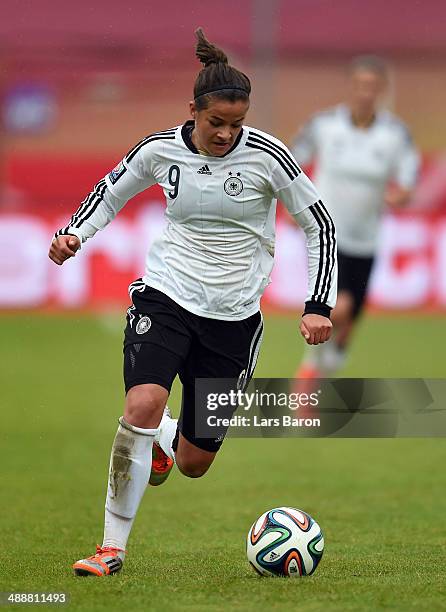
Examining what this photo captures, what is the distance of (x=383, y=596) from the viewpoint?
495cm

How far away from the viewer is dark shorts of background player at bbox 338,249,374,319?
1036 cm

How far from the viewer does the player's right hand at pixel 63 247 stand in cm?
558

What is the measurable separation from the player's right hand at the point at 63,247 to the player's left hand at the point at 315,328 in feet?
3.41

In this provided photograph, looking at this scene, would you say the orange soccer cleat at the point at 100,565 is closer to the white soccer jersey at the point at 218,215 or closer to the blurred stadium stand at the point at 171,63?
the white soccer jersey at the point at 218,215

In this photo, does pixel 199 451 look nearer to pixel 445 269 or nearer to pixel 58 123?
pixel 445 269

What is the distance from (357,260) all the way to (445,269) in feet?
19.9

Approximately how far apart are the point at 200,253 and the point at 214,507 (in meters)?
2.15

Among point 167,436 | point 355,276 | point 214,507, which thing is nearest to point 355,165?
point 355,276

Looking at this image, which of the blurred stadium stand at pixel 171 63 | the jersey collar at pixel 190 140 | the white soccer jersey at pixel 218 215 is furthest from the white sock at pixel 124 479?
the blurred stadium stand at pixel 171 63

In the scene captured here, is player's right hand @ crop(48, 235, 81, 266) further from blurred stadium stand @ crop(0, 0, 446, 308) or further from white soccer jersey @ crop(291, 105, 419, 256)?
blurred stadium stand @ crop(0, 0, 446, 308)

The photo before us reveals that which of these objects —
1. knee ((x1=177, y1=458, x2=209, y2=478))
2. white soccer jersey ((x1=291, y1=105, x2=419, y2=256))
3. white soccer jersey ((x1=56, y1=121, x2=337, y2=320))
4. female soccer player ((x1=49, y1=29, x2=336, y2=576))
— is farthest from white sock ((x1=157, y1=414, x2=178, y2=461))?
white soccer jersey ((x1=291, y1=105, x2=419, y2=256))

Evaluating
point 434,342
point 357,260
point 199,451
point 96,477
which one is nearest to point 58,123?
point 434,342

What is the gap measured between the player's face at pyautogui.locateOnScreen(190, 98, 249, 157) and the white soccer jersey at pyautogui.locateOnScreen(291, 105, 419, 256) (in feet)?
16.6

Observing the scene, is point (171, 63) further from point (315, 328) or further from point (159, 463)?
point (315, 328)
